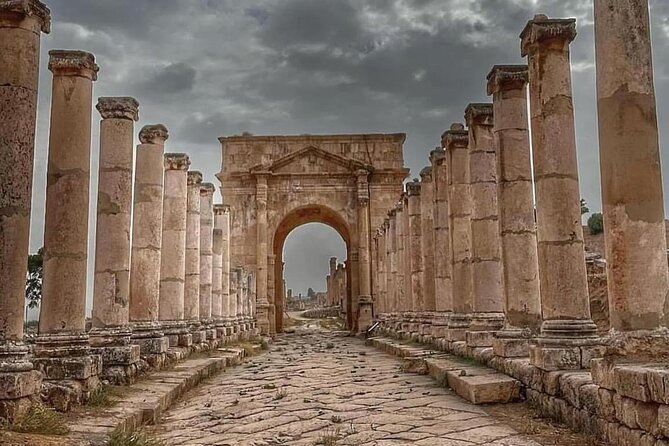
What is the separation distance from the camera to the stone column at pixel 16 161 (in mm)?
5934

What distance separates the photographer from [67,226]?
7.90 metres

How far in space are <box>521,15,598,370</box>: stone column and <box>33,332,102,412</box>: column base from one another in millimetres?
4694

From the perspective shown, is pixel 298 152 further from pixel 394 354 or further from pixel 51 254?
pixel 51 254

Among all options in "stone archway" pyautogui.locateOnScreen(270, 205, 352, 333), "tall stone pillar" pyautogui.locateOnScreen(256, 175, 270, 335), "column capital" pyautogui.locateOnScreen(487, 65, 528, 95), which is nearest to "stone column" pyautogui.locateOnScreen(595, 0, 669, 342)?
"column capital" pyautogui.locateOnScreen(487, 65, 528, 95)

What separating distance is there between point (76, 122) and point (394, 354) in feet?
32.3

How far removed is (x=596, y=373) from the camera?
5590 millimetres

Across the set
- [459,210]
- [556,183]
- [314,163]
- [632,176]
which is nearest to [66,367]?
[556,183]

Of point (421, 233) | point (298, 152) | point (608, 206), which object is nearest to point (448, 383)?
point (608, 206)

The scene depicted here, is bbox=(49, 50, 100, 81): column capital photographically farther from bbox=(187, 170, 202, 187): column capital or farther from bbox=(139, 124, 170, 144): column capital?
bbox=(187, 170, 202, 187): column capital

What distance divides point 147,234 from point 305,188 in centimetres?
2004

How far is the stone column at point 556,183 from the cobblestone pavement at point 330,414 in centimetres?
135

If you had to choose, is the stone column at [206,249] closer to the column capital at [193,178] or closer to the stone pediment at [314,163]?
the column capital at [193,178]

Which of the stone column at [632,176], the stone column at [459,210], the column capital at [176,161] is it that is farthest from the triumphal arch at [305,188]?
the stone column at [632,176]

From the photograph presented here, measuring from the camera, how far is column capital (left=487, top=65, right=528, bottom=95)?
31.8 feet
